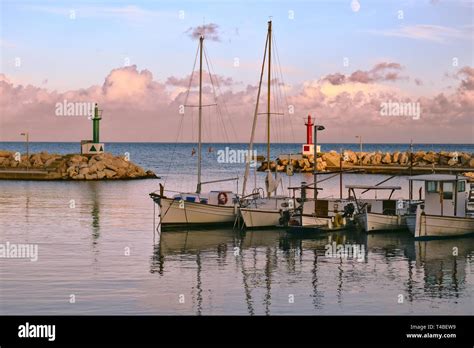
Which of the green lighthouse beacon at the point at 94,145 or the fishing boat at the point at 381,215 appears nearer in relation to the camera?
the fishing boat at the point at 381,215

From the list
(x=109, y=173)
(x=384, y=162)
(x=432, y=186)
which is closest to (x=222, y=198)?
(x=432, y=186)

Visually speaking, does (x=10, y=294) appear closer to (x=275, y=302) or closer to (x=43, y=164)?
(x=275, y=302)

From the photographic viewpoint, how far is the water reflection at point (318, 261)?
29750 mm

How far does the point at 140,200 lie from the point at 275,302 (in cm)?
4634

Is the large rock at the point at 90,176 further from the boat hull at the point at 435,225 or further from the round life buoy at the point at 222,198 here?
the boat hull at the point at 435,225

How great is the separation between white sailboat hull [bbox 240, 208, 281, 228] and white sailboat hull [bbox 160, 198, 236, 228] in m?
2.03

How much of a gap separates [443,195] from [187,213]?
15.7 meters

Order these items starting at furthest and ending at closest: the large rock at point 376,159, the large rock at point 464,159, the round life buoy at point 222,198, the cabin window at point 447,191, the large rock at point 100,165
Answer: the large rock at point 376,159 < the large rock at point 464,159 < the large rock at point 100,165 < the round life buoy at point 222,198 < the cabin window at point 447,191

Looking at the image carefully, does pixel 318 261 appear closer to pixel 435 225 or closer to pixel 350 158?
pixel 435 225

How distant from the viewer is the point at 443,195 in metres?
43.4

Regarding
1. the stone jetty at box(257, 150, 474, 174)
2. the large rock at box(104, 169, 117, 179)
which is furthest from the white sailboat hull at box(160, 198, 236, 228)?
the stone jetty at box(257, 150, 474, 174)

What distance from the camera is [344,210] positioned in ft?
157

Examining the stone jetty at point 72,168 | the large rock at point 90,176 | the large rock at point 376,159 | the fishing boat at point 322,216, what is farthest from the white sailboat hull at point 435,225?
the large rock at point 376,159
